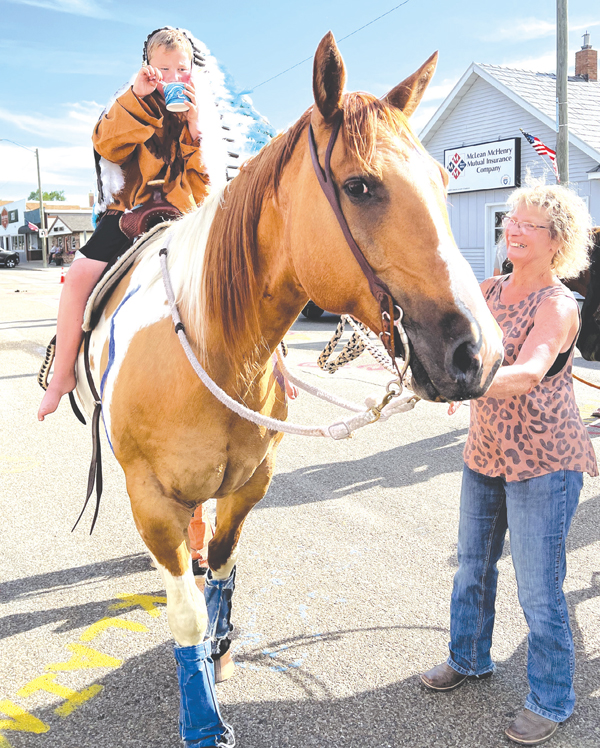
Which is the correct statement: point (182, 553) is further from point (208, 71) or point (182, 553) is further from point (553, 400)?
point (208, 71)

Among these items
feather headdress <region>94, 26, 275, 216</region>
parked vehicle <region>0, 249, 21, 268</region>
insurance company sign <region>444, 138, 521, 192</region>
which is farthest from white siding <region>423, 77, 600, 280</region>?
parked vehicle <region>0, 249, 21, 268</region>

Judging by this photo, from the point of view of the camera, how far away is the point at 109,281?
236cm

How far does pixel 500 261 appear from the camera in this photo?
4.79 m

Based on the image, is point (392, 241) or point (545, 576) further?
point (545, 576)

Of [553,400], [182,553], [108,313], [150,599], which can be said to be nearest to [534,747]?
[553,400]

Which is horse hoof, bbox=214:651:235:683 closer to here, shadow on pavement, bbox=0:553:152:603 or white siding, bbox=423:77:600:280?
shadow on pavement, bbox=0:553:152:603

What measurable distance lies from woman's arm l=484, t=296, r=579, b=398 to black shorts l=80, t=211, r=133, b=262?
1.70 meters

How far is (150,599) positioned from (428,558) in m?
1.58

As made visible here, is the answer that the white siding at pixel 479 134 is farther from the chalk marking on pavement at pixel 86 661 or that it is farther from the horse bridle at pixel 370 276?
the horse bridle at pixel 370 276

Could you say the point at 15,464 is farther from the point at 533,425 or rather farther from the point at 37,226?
the point at 37,226

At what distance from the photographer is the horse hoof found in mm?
2486

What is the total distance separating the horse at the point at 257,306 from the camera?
1.33m

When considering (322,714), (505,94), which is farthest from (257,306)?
(505,94)

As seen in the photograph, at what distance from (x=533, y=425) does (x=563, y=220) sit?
758mm
